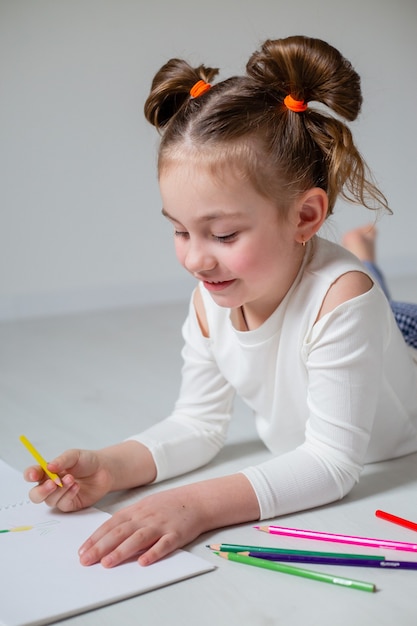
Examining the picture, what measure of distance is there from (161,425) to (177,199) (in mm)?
315

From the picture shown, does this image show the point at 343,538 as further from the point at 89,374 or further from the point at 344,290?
the point at 89,374

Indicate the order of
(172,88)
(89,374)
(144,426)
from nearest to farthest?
(172,88)
(144,426)
(89,374)

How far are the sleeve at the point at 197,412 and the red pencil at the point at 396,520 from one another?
254mm

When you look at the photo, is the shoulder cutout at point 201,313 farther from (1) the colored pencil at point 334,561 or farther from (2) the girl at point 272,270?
(1) the colored pencil at point 334,561

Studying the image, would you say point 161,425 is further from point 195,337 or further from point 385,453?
point 385,453

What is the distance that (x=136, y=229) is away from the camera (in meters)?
2.49

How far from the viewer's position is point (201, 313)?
1.06 metres

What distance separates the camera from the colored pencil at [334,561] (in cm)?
73

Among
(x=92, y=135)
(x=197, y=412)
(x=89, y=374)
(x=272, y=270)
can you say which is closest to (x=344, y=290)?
(x=272, y=270)

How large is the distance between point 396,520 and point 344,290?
0.24 m

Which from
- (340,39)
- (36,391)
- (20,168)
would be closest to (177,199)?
(36,391)

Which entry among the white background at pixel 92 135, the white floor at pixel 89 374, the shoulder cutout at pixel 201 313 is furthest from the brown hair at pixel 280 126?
the white background at pixel 92 135

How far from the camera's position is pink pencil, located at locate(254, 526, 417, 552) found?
770mm

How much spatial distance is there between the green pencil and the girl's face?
27cm
